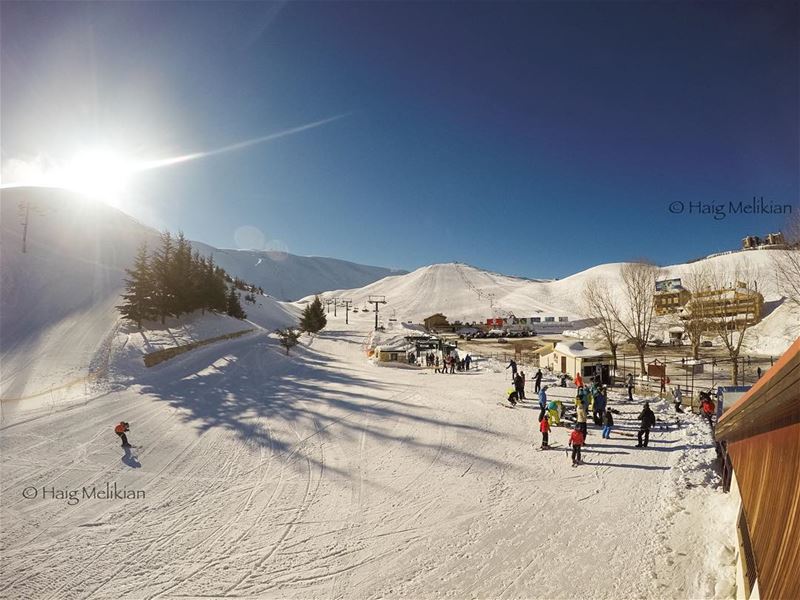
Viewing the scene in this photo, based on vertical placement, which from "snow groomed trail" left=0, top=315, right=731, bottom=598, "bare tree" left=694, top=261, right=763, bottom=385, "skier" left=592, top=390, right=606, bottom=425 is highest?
"bare tree" left=694, top=261, right=763, bottom=385

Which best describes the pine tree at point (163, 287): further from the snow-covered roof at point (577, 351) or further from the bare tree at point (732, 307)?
the bare tree at point (732, 307)

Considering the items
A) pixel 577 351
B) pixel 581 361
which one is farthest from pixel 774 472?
pixel 577 351

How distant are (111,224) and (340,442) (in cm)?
8455

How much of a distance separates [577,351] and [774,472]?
20.7 m

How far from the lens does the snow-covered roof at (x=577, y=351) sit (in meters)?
20.2

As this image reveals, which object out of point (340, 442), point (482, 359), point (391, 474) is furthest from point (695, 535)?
point (482, 359)

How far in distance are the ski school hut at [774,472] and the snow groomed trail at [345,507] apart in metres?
4.26

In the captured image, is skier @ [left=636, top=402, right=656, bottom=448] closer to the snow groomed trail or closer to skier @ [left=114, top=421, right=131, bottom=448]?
the snow groomed trail

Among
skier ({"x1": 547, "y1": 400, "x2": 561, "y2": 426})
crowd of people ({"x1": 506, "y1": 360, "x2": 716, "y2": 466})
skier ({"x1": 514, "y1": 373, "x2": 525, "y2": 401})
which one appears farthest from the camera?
skier ({"x1": 514, "y1": 373, "x2": 525, "y2": 401})

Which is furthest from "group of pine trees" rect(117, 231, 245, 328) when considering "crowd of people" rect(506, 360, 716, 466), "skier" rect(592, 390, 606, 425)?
"skier" rect(592, 390, 606, 425)

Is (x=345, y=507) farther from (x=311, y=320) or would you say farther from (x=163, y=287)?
(x=311, y=320)

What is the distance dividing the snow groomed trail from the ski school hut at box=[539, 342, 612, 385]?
20.0ft

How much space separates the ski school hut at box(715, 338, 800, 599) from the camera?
1824 mm

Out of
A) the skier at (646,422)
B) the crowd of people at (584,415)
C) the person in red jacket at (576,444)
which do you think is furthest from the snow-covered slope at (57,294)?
the skier at (646,422)
